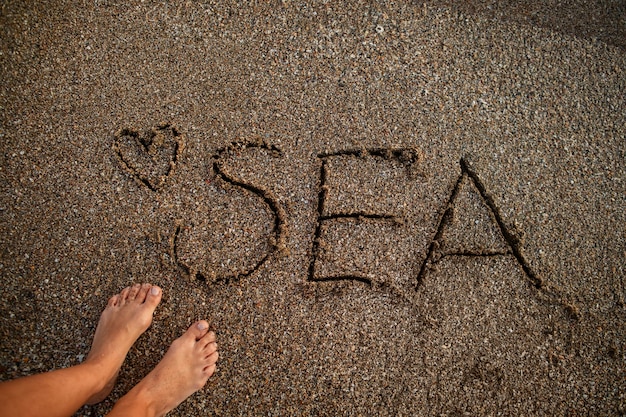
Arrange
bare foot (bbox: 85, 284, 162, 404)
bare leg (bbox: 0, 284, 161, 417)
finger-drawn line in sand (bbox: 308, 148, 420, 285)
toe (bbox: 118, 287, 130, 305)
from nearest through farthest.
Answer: bare leg (bbox: 0, 284, 161, 417)
bare foot (bbox: 85, 284, 162, 404)
toe (bbox: 118, 287, 130, 305)
finger-drawn line in sand (bbox: 308, 148, 420, 285)

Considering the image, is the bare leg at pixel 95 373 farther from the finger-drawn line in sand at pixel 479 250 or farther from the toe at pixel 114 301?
the finger-drawn line in sand at pixel 479 250

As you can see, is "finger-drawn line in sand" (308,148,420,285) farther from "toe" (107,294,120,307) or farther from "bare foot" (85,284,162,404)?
"toe" (107,294,120,307)

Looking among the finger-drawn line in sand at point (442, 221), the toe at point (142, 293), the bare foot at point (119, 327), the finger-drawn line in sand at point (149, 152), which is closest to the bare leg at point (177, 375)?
the bare foot at point (119, 327)

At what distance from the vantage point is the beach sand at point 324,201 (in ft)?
6.41

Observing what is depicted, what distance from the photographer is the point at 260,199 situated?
2062 mm

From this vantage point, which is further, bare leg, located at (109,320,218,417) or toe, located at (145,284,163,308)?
toe, located at (145,284,163,308)

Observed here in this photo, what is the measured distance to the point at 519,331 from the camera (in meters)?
2.05

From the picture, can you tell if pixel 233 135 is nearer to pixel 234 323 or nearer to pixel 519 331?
pixel 234 323

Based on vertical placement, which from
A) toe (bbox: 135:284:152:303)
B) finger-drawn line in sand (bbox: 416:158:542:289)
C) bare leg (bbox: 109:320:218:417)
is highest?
finger-drawn line in sand (bbox: 416:158:542:289)

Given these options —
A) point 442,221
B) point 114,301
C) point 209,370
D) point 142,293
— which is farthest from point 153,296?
point 442,221

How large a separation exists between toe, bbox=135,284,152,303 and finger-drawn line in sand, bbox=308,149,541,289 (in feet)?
2.47

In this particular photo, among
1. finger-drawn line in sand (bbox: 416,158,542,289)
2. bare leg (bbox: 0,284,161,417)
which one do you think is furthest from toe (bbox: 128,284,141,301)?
finger-drawn line in sand (bbox: 416,158,542,289)

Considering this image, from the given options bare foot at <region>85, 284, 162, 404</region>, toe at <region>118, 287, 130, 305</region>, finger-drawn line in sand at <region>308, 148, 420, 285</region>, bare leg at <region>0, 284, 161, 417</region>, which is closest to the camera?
bare leg at <region>0, 284, 161, 417</region>

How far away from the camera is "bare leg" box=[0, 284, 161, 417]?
1518mm
